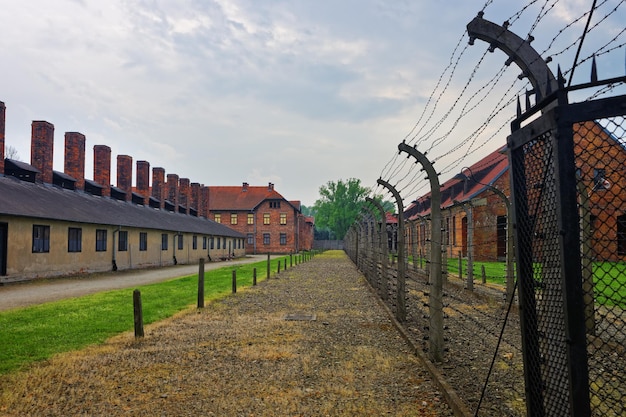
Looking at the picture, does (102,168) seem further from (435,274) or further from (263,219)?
(263,219)

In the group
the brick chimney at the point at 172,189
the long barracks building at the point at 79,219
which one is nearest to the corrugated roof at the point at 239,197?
the brick chimney at the point at 172,189

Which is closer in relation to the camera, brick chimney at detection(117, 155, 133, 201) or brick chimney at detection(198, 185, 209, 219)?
brick chimney at detection(117, 155, 133, 201)

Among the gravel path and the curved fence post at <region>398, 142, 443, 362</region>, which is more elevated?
the curved fence post at <region>398, 142, 443, 362</region>

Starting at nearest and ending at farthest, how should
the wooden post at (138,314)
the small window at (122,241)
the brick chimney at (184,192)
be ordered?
1. the wooden post at (138,314)
2. the small window at (122,241)
3. the brick chimney at (184,192)

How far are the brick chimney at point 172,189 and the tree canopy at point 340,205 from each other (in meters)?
45.3

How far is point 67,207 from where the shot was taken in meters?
22.6

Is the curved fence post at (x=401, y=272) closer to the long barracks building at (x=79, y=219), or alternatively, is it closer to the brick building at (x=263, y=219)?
the long barracks building at (x=79, y=219)

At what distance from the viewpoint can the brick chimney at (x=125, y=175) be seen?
117 ft

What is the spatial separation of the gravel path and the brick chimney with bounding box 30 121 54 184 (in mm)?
20479

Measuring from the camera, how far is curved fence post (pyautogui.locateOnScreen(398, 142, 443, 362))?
6.20m

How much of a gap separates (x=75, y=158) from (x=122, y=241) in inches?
287

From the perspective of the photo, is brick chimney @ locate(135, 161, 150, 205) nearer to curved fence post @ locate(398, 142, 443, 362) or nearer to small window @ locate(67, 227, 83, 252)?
small window @ locate(67, 227, 83, 252)

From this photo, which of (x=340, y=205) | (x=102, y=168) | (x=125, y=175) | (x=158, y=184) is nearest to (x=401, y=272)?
(x=102, y=168)

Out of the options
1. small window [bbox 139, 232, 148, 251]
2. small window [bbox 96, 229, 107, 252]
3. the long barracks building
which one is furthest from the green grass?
small window [bbox 139, 232, 148, 251]
